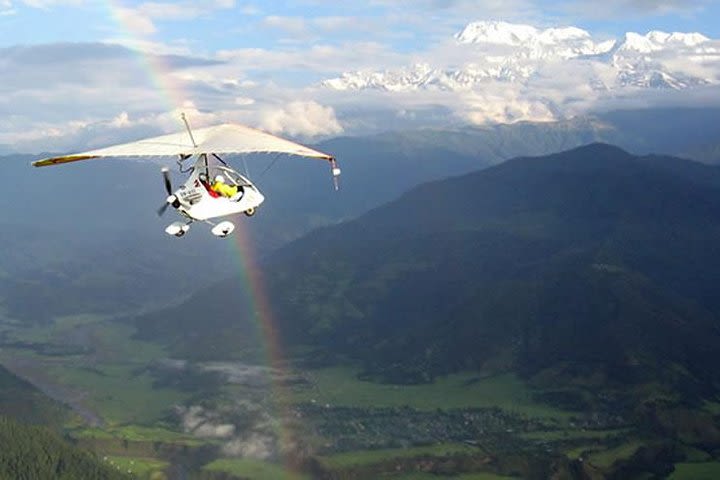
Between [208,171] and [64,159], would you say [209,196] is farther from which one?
[64,159]

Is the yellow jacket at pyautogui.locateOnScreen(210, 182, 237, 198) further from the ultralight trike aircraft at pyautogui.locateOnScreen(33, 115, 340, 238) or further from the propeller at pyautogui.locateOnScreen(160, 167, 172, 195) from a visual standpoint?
the propeller at pyautogui.locateOnScreen(160, 167, 172, 195)

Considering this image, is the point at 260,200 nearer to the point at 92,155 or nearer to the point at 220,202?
the point at 220,202

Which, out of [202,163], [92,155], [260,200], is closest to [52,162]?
[92,155]

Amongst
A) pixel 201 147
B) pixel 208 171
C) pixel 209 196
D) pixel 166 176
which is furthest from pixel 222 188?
pixel 166 176

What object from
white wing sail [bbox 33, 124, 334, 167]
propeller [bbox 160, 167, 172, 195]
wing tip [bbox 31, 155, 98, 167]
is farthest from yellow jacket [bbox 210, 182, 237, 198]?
wing tip [bbox 31, 155, 98, 167]

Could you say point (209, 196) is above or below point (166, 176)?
below

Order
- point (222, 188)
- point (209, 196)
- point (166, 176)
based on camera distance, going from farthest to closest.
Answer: point (222, 188)
point (209, 196)
point (166, 176)

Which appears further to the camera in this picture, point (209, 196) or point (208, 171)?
point (208, 171)
